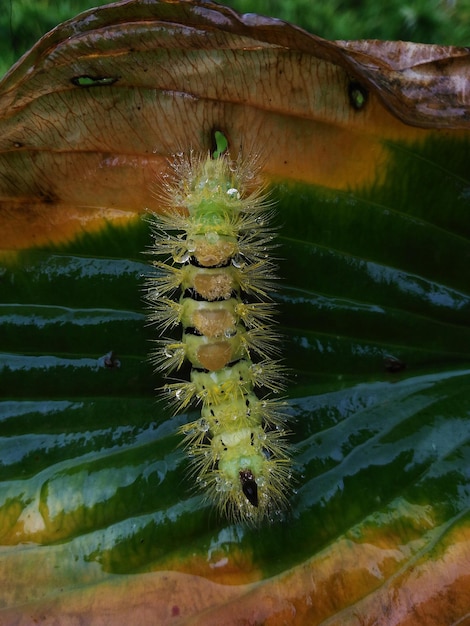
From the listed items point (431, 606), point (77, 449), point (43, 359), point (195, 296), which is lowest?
point (431, 606)

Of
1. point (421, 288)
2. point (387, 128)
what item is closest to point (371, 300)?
point (421, 288)

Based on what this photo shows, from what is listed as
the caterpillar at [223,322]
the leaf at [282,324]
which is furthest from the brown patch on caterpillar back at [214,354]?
the leaf at [282,324]

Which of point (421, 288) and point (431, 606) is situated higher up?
point (421, 288)

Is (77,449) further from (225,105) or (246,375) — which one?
(225,105)

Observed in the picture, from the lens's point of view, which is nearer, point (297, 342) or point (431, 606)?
point (431, 606)

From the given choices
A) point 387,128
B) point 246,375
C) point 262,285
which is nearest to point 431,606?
point 246,375

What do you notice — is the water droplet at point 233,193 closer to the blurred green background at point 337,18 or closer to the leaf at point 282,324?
the leaf at point 282,324
